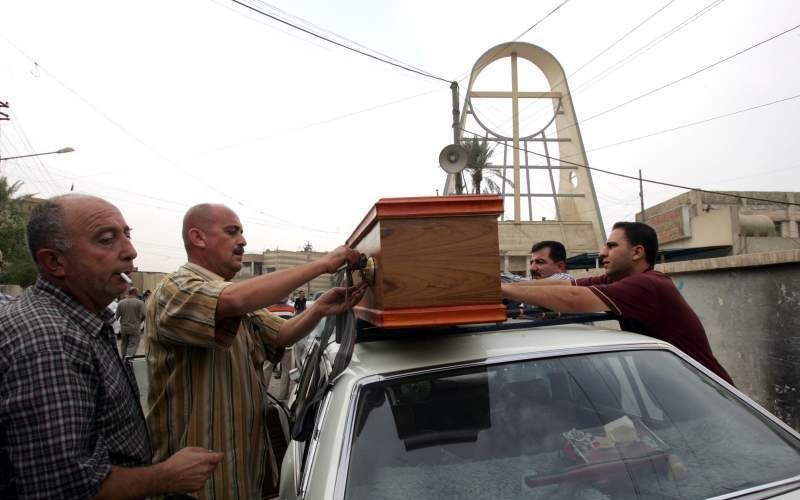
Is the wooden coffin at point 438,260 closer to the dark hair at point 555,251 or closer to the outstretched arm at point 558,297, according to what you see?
the outstretched arm at point 558,297

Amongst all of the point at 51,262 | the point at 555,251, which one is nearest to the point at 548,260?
the point at 555,251

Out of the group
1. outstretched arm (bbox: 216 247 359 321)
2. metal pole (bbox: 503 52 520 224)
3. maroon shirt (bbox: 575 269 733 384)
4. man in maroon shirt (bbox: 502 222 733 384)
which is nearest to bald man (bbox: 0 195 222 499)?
outstretched arm (bbox: 216 247 359 321)

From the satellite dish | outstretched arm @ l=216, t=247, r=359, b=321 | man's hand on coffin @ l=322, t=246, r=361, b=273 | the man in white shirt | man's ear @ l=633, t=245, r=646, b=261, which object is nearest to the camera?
outstretched arm @ l=216, t=247, r=359, b=321

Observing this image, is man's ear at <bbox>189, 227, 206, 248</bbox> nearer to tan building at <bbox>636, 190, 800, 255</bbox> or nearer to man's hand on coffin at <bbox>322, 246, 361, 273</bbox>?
man's hand on coffin at <bbox>322, 246, 361, 273</bbox>

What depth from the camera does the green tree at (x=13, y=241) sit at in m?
26.0

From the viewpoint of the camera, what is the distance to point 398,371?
179cm

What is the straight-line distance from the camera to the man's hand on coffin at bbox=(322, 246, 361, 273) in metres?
1.78

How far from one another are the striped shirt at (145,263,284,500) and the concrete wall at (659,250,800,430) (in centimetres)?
451

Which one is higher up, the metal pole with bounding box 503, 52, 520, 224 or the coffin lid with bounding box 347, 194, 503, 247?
the metal pole with bounding box 503, 52, 520, 224

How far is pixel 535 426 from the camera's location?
178cm

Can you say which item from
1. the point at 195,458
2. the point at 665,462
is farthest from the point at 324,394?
the point at 665,462

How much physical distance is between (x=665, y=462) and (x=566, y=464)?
323 mm

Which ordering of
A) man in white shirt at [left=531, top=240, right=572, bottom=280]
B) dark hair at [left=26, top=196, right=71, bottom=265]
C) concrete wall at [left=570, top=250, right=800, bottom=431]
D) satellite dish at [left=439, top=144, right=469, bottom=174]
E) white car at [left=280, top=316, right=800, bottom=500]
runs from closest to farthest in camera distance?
dark hair at [left=26, top=196, right=71, bottom=265] < white car at [left=280, top=316, right=800, bottom=500] < concrete wall at [left=570, top=250, right=800, bottom=431] < man in white shirt at [left=531, top=240, right=572, bottom=280] < satellite dish at [left=439, top=144, right=469, bottom=174]

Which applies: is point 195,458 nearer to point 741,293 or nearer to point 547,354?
point 547,354
